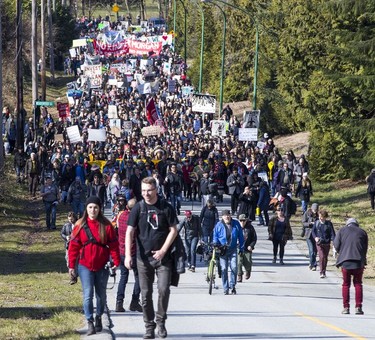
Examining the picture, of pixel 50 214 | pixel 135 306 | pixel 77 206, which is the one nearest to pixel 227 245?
pixel 135 306

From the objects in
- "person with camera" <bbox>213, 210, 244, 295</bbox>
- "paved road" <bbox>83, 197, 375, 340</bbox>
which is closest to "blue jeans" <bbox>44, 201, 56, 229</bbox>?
"paved road" <bbox>83, 197, 375, 340</bbox>

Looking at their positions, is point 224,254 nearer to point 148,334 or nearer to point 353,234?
point 353,234

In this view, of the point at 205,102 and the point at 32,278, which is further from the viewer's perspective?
the point at 205,102

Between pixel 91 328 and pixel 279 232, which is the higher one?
pixel 91 328

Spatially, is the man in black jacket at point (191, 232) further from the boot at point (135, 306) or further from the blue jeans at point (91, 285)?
the blue jeans at point (91, 285)

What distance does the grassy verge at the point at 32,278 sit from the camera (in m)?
14.8

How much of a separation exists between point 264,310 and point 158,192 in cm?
580

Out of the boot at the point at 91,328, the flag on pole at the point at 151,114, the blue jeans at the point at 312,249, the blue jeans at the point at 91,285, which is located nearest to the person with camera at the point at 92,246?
the blue jeans at the point at 91,285

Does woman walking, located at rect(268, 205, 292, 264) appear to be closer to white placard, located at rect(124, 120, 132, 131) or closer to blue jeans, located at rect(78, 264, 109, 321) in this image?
blue jeans, located at rect(78, 264, 109, 321)

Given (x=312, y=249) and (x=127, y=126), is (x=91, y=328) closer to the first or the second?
(x=312, y=249)

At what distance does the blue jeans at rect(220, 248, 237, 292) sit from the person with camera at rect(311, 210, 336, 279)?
398 centimetres

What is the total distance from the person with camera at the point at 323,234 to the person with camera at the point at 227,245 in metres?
3.85

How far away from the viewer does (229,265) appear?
21.2 meters

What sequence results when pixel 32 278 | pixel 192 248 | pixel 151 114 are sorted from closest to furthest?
pixel 32 278, pixel 192 248, pixel 151 114
